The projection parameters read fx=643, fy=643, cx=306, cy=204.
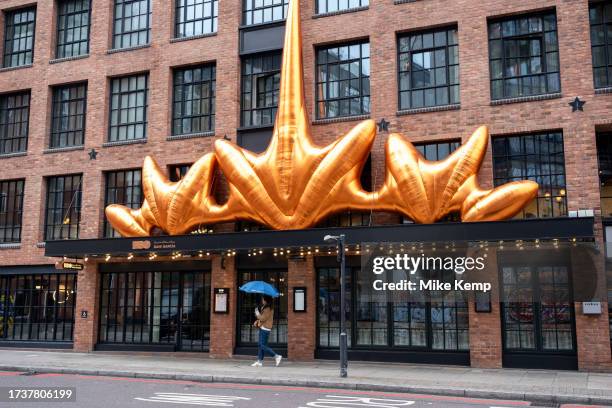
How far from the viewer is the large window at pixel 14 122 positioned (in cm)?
2578

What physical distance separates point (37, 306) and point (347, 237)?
13314mm

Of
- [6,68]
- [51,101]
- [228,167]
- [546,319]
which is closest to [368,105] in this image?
[228,167]

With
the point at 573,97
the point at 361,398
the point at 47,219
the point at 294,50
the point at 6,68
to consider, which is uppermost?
the point at 6,68

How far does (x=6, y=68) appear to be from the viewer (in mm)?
26188

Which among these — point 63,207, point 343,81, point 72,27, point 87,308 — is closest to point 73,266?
point 87,308

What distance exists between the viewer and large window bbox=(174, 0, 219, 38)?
76.1 feet

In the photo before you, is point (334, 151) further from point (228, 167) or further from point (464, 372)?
point (464, 372)

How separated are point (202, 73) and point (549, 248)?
515 inches

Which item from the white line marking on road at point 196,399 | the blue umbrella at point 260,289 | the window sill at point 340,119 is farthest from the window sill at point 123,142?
the white line marking on road at point 196,399

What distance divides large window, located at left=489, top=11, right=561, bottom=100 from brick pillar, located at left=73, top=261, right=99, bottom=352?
1483 centimetres

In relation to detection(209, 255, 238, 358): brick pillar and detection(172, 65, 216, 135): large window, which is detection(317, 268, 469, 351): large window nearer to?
detection(209, 255, 238, 358): brick pillar

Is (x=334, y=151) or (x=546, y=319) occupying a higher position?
(x=334, y=151)

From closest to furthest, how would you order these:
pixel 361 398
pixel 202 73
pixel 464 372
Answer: pixel 361 398, pixel 464 372, pixel 202 73

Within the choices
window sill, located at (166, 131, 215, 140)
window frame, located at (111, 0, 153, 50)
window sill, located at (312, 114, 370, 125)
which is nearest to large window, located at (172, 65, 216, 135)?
window sill, located at (166, 131, 215, 140)
